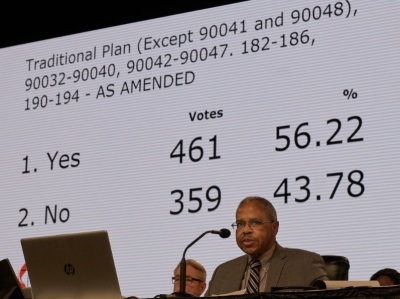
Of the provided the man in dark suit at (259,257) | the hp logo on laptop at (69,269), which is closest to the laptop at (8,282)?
the hp logo on laptop at (69,269)

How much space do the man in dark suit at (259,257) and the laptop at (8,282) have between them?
3.70 ft

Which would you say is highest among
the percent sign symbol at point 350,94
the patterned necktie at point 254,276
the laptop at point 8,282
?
the percent sign symbol at point 350,94

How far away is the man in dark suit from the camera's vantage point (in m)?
3.86

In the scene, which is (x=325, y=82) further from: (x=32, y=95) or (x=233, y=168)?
(x=32, y=95)

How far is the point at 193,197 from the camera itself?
17.1 feet

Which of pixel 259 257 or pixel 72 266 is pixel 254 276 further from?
pixel 72 266

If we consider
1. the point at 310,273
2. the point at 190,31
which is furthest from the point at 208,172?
the point at 310,273

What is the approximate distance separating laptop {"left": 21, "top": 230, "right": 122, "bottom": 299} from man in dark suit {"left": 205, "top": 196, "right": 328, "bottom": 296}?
1.01 metres

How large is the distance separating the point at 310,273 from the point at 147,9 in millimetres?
2694

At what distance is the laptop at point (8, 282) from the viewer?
315 cm

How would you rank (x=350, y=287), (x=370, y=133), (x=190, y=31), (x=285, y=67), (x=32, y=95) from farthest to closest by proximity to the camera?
(x=32, y=95) → (x=190, y=31) → (x=285, y=67) → (x=370, y=133) → (x=350, y=287)

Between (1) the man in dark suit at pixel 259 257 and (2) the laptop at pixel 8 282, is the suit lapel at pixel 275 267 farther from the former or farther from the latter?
(2) the laptop at pixel 8 282

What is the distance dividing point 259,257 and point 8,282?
4.38 ft

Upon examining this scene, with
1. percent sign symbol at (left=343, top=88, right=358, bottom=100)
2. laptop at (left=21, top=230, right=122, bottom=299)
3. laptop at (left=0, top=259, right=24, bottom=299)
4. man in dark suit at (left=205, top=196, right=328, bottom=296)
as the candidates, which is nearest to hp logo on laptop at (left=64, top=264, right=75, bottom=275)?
laptop at (left=21, top=230, right=122, bottom=299)
